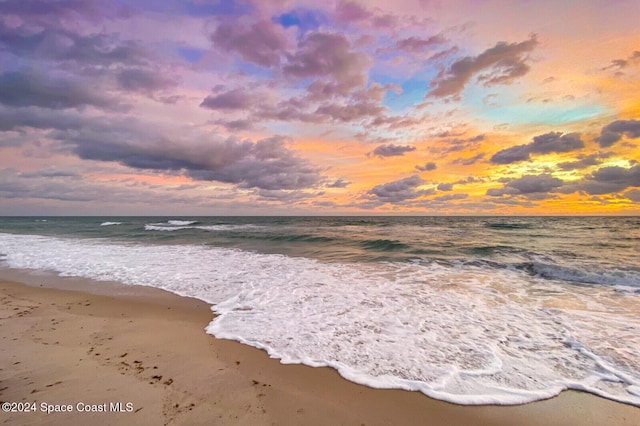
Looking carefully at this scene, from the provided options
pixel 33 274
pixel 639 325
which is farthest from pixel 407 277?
pixel 33 274

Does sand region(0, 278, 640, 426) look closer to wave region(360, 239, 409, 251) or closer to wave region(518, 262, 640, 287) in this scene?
wave region(518, 262, 640, 287)

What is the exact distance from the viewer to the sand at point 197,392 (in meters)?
3.05

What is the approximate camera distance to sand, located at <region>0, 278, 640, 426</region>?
10.0 feet

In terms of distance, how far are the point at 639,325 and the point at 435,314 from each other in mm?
3872

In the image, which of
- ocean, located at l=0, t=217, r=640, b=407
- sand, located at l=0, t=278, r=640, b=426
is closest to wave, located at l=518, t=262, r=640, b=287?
ocean, located at l=0, t=217, r=640, b=407

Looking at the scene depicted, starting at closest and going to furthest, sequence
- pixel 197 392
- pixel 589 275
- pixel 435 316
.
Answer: pixel 197 392, pixel 435 316, pixel 589 275

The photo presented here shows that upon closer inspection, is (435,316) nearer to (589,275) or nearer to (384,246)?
(589,275)

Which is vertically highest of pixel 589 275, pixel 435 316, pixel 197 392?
pixel 197 392

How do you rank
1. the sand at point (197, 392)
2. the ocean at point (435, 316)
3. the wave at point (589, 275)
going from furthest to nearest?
the wave at point (589, 275), the ocean at point (435, 316), the sand at point (197, 392)

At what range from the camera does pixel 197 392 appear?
135 inches

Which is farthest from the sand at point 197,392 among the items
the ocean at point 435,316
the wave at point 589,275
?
the wave at point 589,275

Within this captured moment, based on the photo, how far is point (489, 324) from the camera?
221 inches

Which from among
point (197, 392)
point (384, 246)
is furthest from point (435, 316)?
point (384, 246)

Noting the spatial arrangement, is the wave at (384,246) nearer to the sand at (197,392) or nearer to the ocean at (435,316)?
the ocean at (435,316)
